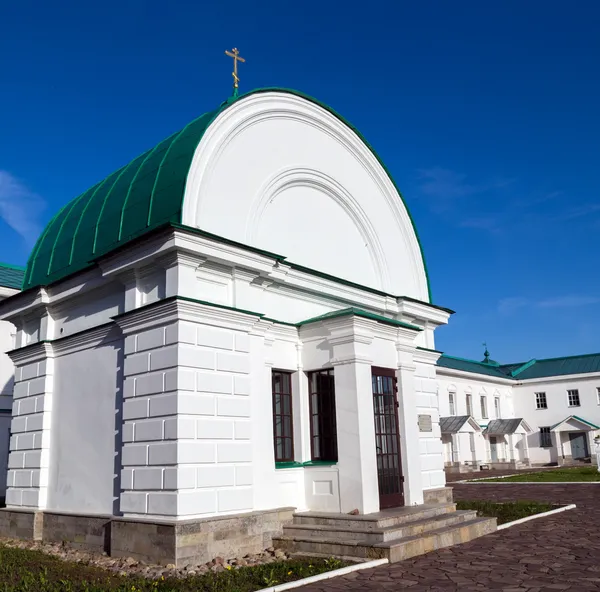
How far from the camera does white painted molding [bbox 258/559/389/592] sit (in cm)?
728

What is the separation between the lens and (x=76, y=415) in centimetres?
1123

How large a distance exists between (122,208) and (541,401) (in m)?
38.8

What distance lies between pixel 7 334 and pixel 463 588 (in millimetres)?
15730

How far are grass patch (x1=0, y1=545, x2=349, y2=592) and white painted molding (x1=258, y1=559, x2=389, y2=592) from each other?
0.69 ft

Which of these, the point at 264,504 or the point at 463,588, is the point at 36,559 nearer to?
the point at 264,504

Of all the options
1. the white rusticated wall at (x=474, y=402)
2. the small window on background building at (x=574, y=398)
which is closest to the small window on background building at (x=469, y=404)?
the white rusticated wall at (x=474, y=402)

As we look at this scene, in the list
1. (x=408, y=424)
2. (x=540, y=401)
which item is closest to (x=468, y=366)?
(x=540, y=401)

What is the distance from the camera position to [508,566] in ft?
27.1

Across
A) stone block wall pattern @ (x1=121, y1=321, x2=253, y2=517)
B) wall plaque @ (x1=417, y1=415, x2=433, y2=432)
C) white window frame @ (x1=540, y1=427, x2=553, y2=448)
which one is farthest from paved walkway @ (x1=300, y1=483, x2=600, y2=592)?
white window frame @ (x1=540, y1=427, x2=553, y2=448)

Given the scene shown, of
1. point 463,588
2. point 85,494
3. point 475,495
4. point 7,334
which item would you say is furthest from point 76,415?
point 475,495

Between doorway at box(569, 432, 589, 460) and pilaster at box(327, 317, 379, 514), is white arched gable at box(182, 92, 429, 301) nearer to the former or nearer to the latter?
pilaster at box(327, 317, 379, 514)

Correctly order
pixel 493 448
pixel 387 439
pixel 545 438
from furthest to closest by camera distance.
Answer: pixel 545 438 → pixel 493 448 → pixel 387 439

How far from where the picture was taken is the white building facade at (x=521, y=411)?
3716cm

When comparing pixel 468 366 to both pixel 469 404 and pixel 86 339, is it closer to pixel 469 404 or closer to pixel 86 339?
pixel 469 404
